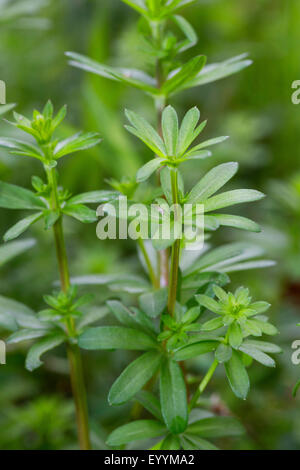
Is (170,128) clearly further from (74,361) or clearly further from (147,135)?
→ (74,361)

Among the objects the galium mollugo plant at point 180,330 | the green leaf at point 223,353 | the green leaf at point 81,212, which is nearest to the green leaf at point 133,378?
the galium mollugo plant at point 180,330

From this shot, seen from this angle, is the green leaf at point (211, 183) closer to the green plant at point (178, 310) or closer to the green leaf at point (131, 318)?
the green plant at point (178, 310)

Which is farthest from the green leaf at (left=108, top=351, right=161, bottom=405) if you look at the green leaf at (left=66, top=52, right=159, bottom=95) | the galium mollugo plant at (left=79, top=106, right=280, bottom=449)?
the green leaf at (left=66, top=52, right=159, bottom=95)

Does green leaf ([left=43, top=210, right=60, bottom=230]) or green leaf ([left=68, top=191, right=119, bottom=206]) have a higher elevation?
green leaf ([left=68, top=191, right=119, bottom=206])

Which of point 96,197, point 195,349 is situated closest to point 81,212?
point 96,197

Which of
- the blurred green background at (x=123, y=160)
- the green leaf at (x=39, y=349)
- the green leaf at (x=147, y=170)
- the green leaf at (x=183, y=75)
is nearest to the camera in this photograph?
the green leaf at (x=147, y=170)

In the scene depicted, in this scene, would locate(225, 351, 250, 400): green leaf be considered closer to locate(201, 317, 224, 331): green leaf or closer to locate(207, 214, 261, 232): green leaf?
locate(201, 317, 224, 331): green leaf
